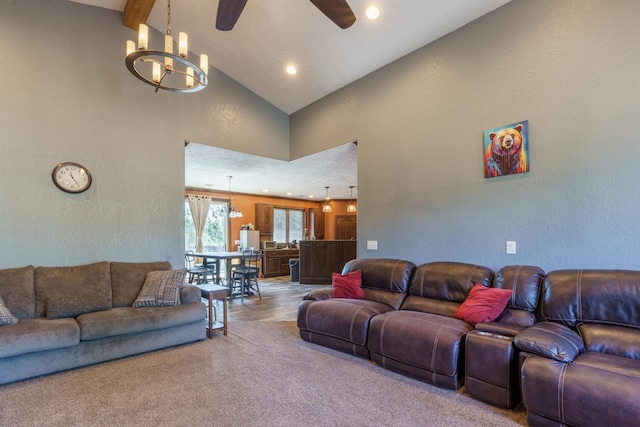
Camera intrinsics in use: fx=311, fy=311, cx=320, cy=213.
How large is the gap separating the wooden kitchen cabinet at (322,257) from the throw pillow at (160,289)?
14.5 feet

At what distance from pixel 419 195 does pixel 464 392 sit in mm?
2104

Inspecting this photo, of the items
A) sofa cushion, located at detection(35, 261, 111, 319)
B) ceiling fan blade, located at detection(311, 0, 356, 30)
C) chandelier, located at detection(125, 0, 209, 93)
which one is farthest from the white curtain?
ceiling fan blade, located at detection(311, 0, 356, 30)

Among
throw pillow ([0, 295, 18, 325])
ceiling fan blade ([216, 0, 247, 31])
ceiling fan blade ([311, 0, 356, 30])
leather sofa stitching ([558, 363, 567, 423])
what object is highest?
ceiling fan blade ([216, 0, 247, 31])

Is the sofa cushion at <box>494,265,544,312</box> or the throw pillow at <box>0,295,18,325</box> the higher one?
the sofa cushion at <box>494,265,544,312</box>

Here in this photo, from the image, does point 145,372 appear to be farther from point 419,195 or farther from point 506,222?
point 506,222

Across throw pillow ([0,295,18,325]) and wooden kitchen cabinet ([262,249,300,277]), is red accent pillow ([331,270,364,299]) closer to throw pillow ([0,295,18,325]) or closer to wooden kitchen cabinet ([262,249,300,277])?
throw pillow ([0,295,18,325])

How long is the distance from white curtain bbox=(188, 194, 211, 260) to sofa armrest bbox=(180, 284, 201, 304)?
485cm

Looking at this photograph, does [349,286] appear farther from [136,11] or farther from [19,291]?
[136,11]

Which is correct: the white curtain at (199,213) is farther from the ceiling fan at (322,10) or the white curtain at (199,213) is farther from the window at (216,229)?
the ceiling fan at (322,10)

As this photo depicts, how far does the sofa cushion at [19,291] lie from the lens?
299 cm

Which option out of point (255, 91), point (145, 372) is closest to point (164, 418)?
point (145, 372)

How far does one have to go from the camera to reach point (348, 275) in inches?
153

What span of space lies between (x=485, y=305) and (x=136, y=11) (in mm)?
4957

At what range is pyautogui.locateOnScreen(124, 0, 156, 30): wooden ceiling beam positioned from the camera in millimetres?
3592
